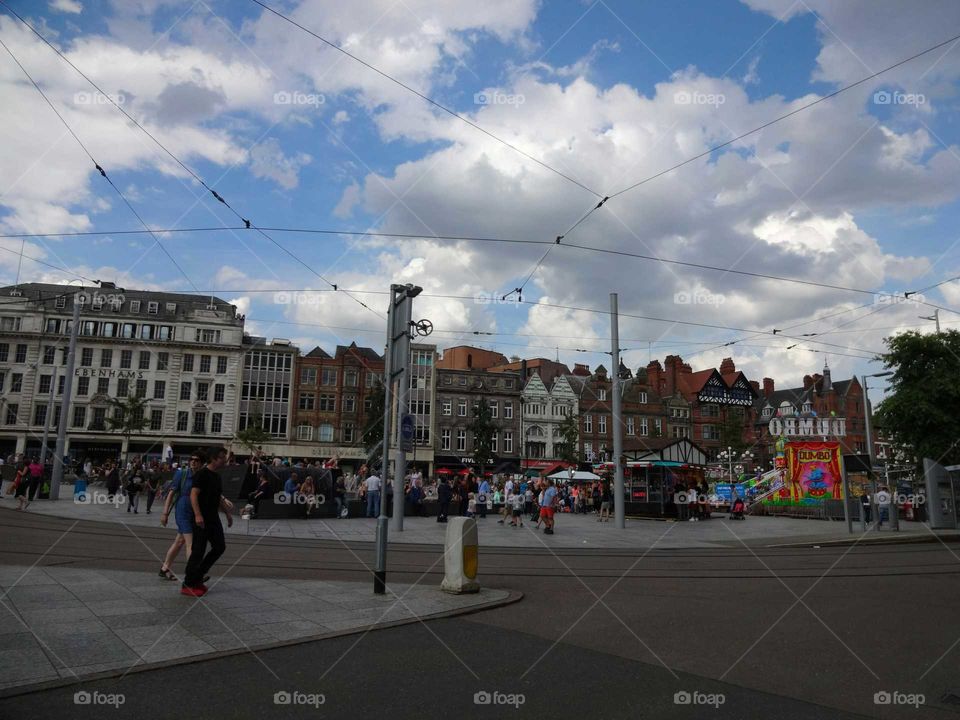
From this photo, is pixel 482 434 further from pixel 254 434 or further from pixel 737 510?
pixel 737 510

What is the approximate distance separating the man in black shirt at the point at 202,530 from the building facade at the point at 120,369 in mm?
59486

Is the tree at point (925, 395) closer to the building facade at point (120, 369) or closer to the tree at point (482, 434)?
the tree at point (482, 434)

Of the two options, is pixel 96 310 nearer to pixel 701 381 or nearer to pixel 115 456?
pixel 115 456

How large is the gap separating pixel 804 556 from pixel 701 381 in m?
76.1

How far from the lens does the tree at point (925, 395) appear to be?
32156 mm

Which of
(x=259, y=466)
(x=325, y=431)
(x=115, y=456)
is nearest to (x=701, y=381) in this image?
(x=325, y=431)

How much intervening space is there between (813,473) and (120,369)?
58.6 m

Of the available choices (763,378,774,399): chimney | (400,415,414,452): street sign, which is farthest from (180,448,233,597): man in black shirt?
(763,378,774,399): chimney

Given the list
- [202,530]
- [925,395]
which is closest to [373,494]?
[202,530]

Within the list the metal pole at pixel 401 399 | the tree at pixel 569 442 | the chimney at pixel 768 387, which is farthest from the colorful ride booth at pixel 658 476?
the chimney at pixel 768 387

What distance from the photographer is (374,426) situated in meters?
66.5

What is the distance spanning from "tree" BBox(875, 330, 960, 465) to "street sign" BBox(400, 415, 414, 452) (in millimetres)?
25805

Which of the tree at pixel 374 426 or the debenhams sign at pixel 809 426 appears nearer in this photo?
the tree at pixel 374 426

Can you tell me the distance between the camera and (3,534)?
1507 cm
